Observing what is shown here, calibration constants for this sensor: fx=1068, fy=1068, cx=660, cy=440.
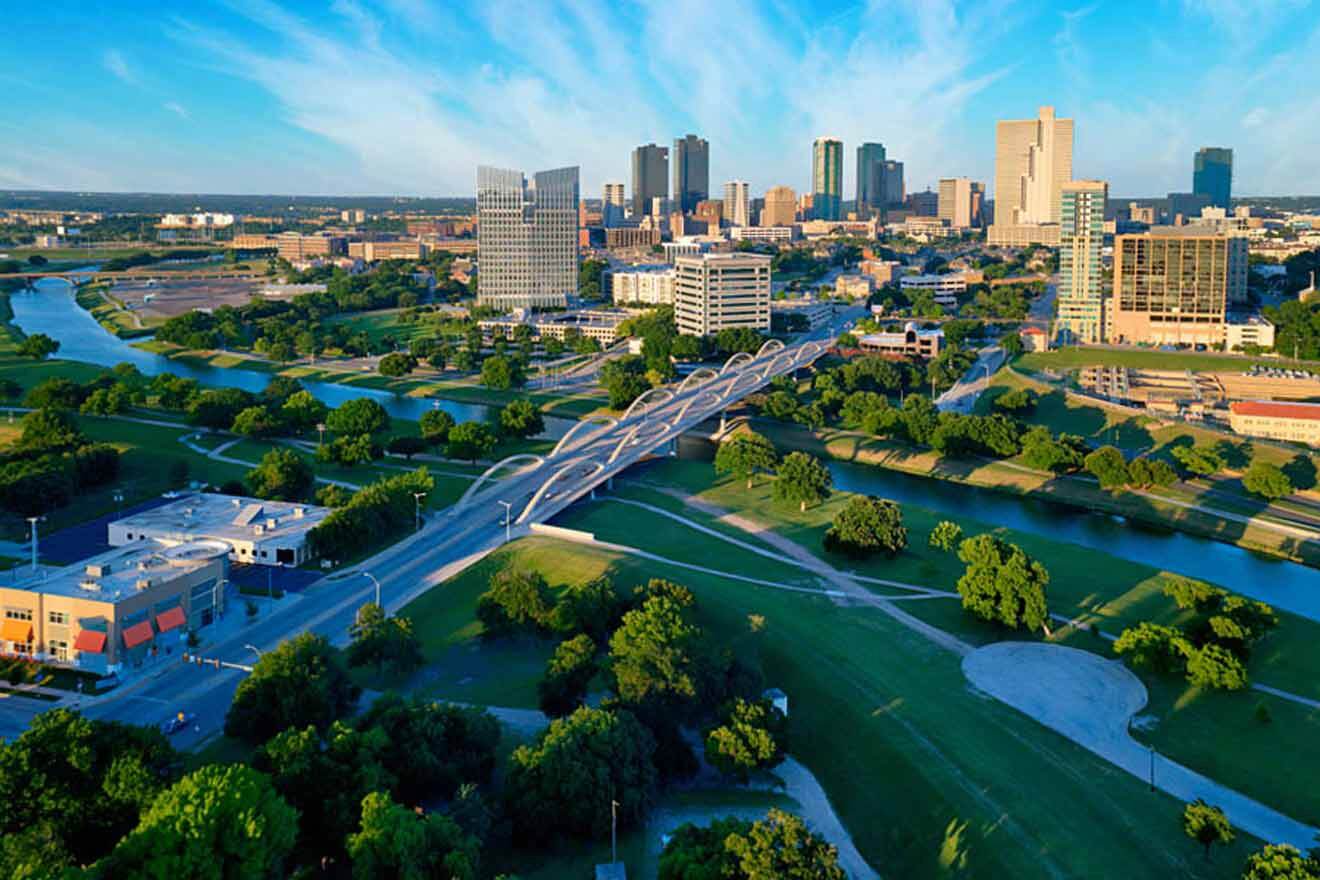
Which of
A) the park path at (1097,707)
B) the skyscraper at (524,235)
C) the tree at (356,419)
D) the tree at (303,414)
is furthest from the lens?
the skyscraper at (524,235)

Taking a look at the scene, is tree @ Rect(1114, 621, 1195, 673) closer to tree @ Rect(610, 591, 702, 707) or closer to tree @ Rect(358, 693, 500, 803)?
tree @ Rect(610, 591, 702, 707)

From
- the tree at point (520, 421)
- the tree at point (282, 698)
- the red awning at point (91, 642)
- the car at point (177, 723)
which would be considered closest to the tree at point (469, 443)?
the tree at point (520, 421)

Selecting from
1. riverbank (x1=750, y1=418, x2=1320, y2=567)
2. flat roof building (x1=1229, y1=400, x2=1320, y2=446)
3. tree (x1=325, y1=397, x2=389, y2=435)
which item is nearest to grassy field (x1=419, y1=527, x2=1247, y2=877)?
riverbank (x1=750, y1=418, x2=1320, y2=567)

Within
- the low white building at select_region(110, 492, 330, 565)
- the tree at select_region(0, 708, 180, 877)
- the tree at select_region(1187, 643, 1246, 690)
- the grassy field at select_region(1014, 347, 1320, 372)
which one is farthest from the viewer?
the grassy field at select_region(1014, 347, 1320, 372)

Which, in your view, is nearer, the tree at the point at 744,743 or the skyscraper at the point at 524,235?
the tree at the point at 744,743

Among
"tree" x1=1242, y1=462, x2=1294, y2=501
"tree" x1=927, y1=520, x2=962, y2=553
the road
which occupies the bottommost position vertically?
"tree" x1=927, y1=520, x2=962, y2=553

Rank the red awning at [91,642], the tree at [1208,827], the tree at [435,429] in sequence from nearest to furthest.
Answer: the tree at [1208,827]
the red awning at [91,642]
the tree at [435,429]

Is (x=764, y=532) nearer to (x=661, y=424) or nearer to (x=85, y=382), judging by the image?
(x=661, y=424)

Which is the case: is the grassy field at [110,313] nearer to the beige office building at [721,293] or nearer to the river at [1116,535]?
the beige office building at [721,293]
